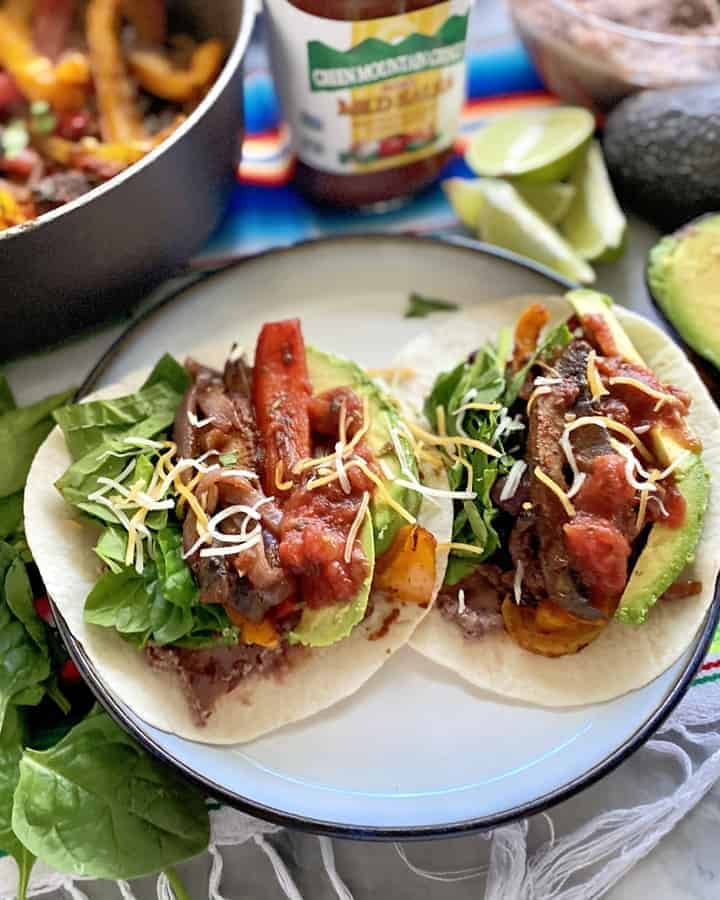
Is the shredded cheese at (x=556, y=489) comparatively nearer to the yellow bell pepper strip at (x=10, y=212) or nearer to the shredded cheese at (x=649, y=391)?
the shredded cheese at (x=649, y=391)

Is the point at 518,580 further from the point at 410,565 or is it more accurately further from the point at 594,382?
the point at 594,382

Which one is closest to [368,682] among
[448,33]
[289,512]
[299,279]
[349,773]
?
[349,773]

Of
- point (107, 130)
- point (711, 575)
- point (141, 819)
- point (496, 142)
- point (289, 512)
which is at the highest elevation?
point (107, 130)

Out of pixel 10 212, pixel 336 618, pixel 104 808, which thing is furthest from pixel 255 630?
pixel 10 212

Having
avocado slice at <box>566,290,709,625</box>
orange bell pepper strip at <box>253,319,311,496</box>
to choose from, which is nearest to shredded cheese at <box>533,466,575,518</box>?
avocado slice at <box>566,290,709,625</box>

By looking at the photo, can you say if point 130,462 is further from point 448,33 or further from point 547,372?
point 448,33

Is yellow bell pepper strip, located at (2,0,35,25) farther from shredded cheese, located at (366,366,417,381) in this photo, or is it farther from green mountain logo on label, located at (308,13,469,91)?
shredded cheese, located at (366,366,417,381)

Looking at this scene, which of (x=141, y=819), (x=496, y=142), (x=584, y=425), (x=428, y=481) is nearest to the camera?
(x=141, y=819)
